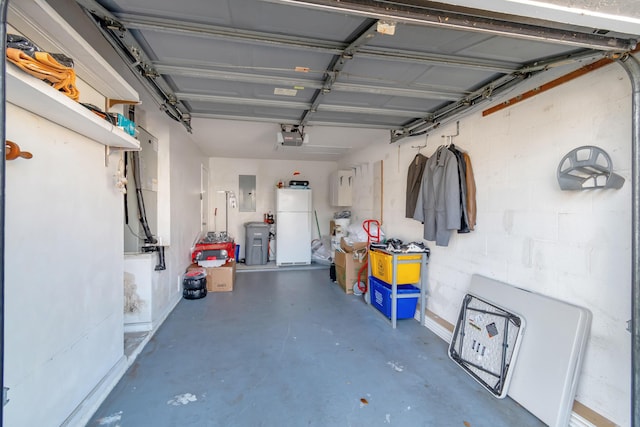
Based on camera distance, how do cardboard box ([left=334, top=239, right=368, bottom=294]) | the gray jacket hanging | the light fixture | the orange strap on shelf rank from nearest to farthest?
the orange strap on shelf
the gray jacket hanging
the light fixture
cardboard box ([left=334, top=239, right=368, bottom=294])

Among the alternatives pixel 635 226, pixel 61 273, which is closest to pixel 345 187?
pixel 635 226

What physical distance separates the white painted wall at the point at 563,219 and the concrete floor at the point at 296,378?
62cm

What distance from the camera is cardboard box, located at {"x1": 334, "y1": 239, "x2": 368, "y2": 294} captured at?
412cm

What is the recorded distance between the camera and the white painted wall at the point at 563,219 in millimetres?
1527

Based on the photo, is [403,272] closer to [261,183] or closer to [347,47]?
[347,47]

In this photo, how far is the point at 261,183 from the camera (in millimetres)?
6516

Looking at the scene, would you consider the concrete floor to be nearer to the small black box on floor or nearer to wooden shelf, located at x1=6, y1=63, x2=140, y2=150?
the small black box on floor

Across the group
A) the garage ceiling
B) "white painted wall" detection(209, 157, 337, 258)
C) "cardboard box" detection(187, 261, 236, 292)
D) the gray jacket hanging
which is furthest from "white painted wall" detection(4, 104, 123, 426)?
"white painted wall" detection(209, 157, 337, 258)

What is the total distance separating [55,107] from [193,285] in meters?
3.11

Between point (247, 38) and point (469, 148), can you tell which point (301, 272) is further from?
point (247, 38)

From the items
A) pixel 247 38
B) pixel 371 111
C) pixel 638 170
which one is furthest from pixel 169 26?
pixel 638 170

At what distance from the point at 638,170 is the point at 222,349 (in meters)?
3.15

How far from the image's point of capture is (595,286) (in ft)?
5.37

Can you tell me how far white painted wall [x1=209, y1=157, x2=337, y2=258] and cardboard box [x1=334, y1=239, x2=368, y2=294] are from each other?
2.51 m
